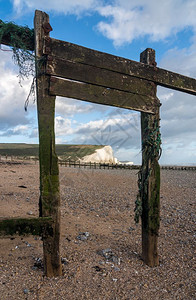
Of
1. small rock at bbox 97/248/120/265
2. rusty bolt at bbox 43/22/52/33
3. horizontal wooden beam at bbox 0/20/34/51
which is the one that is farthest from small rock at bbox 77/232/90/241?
rusty bolt at bbox 43/22/52/33

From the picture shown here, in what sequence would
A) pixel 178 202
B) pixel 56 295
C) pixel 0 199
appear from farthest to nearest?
pixel 178 202, pixel 0 199, pixel 56 295

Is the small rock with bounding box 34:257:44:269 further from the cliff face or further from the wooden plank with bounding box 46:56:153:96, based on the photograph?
the cliff face

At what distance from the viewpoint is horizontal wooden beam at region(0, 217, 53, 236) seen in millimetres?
3678

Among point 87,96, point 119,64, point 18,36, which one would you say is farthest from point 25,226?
point 119,64

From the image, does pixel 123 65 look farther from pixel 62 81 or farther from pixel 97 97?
pixel 62 81

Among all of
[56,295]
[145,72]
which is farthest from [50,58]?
[56,295]

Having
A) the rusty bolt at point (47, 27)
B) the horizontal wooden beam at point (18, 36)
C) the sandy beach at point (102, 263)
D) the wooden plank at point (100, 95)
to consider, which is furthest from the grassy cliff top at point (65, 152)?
the rusty bolt at point (47, 27)

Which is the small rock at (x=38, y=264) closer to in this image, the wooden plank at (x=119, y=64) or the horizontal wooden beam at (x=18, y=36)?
the wooden plank at (x=119, y=64)

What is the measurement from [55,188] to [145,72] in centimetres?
311

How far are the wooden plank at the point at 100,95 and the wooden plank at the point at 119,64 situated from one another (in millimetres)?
439

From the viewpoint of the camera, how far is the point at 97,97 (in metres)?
4.27

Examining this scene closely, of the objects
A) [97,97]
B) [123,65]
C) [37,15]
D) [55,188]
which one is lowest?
[55,188]

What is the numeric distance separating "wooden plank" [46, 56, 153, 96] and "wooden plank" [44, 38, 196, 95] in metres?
Answer: 0.08

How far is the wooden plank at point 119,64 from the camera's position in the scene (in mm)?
3980
